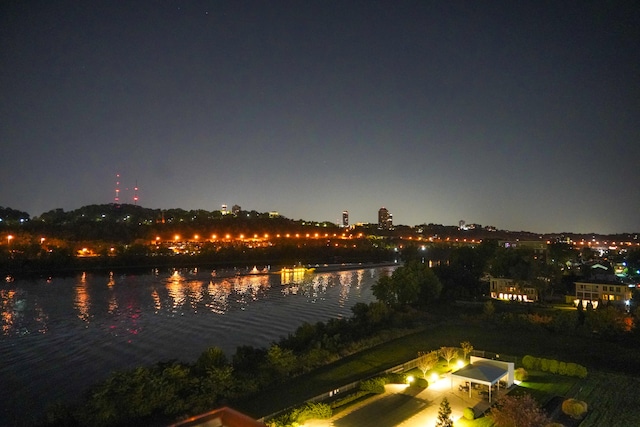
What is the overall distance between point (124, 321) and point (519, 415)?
1723 cm

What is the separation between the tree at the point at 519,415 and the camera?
295 inches

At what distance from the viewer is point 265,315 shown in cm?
2153

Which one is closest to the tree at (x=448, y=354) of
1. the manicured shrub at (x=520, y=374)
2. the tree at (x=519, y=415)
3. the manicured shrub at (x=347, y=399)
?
the manicured shrub at (x=520, y=374)

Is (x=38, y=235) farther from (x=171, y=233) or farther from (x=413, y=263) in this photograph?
(x=413, y=263)

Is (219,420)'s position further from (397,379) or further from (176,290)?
(176,290)

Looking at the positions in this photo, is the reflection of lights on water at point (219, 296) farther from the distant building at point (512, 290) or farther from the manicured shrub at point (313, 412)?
the distant building at point (512, 290)

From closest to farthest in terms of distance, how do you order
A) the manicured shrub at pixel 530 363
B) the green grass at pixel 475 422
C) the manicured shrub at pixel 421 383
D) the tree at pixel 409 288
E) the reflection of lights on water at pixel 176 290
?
the green grass at pixel 475 422 < the manicured shrub at pixel 421 383 < the manicured shrub at pixel 530 363 < the tree at pixel 409 288 < the reflection of lights on water at pixel 176 290

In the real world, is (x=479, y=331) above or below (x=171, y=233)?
below

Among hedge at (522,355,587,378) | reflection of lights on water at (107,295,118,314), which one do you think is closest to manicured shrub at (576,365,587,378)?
hedge at (522,355,587,378)

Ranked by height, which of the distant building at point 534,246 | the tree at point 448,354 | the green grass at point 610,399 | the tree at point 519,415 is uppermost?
the distant building at point 534,246

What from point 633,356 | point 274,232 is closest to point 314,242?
point 274,232

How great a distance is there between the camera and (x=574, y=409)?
862 centimetres

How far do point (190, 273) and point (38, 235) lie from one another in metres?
21.6

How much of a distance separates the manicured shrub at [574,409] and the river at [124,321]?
32.8ft
